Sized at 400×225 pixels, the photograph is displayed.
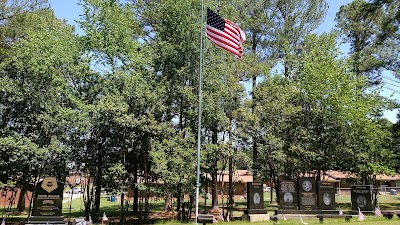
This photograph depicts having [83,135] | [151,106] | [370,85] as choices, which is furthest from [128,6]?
[370,85]

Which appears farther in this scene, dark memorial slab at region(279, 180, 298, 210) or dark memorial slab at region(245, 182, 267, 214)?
dark memorial slab at region(245, 182, 267, 214)

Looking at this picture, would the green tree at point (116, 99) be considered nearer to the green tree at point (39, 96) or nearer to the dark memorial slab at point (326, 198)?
the green tree at point (39, 96)

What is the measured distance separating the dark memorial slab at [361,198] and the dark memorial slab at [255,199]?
5034mm

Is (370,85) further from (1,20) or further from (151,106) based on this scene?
(1,20)

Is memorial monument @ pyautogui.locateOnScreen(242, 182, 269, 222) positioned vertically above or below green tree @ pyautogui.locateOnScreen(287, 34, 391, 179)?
below

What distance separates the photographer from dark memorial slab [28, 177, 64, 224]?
15.7 meters

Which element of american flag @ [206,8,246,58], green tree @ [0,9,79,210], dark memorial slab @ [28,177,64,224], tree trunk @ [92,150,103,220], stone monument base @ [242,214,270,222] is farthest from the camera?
tree trunk @ [92,150,103,220]

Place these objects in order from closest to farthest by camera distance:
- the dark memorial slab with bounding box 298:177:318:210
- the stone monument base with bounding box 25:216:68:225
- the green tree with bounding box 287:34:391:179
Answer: the stone monument base with bounding box 25:216:68:225, the dark memorial slab with bounding box 298:177:318:210, the green tree with bounding box 287:34:391:179

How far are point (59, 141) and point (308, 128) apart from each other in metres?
15.2

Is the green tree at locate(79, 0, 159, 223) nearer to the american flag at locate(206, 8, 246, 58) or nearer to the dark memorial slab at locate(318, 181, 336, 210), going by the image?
the american flag at locate(206, 8, 246, 58)

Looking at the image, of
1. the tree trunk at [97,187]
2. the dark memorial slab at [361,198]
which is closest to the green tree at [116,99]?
the tree trunk at [97,187]

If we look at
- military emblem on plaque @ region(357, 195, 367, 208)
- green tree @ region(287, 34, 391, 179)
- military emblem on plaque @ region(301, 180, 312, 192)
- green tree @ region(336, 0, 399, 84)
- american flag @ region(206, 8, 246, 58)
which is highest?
green tree @ region(336, 0, 399, 84)

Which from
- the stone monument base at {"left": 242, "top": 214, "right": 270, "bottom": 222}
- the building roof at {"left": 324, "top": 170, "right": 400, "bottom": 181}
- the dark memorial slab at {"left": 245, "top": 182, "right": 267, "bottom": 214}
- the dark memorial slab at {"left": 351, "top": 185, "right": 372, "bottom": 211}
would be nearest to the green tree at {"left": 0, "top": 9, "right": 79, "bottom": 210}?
the dark memorial slab at {"left": 245, "top": 182, "right": 267, "bottom": 214}

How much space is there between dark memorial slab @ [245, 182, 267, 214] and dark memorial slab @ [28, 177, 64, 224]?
9178 millimetres
